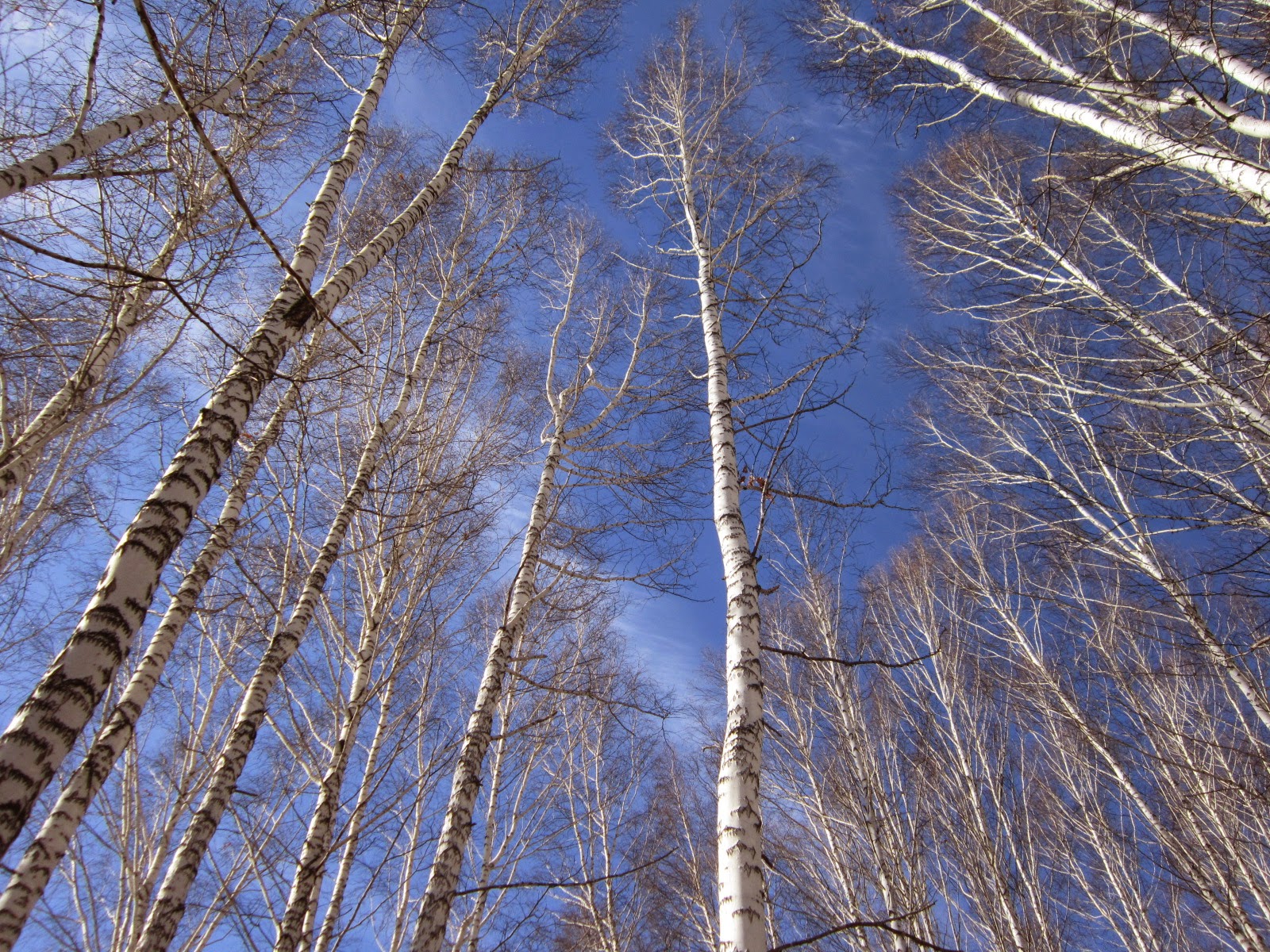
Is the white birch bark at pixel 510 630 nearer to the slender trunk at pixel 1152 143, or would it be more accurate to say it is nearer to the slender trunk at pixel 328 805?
the slender trunk at pixel 328 805

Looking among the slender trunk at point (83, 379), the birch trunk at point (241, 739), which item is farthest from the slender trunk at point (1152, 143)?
the slender trunk at point (83, 379)

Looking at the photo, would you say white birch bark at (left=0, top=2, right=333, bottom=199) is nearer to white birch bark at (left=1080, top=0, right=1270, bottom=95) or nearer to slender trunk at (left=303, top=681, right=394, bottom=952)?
slender trunk at (left=303, top=681, right=394, bottom=952)

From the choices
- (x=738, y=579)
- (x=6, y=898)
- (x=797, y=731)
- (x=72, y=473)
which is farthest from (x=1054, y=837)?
(x=72, y=473)

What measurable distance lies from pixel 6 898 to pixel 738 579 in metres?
2.83

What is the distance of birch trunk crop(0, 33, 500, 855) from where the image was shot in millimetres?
Answer: 1431

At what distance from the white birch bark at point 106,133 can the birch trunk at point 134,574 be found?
975 millimetres

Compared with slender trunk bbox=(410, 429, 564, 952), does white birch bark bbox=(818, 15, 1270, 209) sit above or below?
above

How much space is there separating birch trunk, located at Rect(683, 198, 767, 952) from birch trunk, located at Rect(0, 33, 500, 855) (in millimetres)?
1786

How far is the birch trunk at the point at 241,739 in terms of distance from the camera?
2645 millimetres

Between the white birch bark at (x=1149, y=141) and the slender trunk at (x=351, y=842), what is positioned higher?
the white birch bark at (x=1149, y=141)

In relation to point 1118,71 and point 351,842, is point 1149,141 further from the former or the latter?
point 351,842

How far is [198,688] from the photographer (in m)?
5.34

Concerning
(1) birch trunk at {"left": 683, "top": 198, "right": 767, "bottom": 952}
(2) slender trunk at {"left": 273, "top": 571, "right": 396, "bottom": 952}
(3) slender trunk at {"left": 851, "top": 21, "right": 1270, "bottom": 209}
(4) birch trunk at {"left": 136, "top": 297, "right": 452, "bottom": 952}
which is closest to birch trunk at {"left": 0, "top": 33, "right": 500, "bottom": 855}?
(2) slender trunk at {"left": 273, "top": 571, "right": 396, "bottom": 952}

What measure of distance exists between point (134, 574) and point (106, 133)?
2634 millimetres
